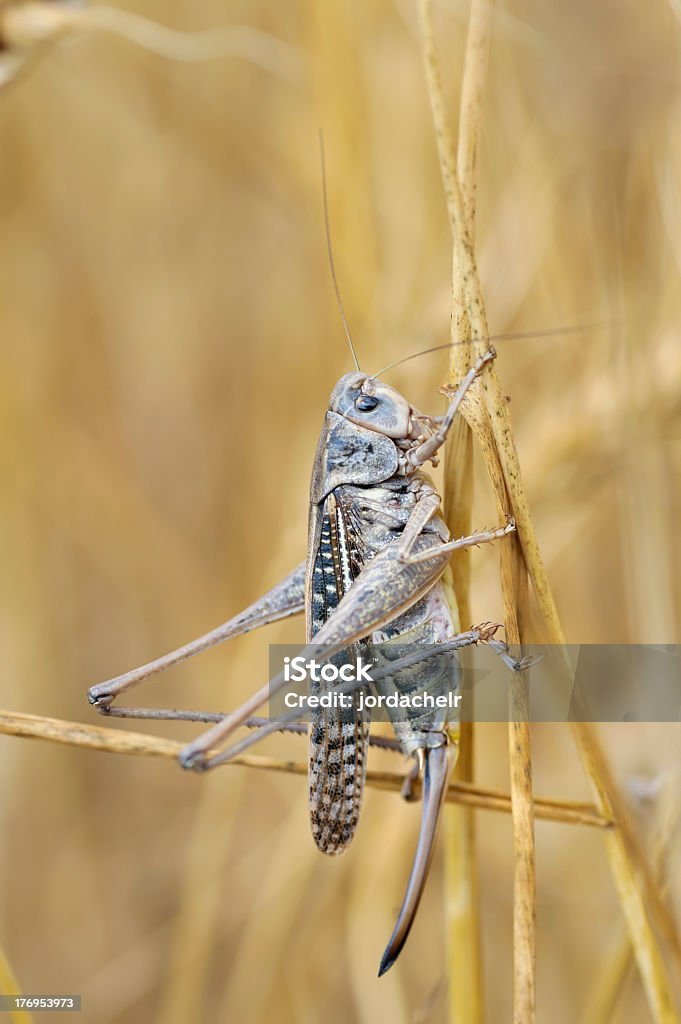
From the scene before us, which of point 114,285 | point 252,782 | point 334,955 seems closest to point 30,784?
point 252,782

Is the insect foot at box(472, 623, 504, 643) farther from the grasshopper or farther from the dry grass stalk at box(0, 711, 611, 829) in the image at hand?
the dry grass stalk at box(0, 711, 611, 829)

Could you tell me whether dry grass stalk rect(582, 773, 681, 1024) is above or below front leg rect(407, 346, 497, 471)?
below

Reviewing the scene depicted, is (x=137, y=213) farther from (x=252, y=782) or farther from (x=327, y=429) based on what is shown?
(x=252, y=782)

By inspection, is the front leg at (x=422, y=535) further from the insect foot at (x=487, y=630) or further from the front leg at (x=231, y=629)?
the front leg at (x=231, y=629)

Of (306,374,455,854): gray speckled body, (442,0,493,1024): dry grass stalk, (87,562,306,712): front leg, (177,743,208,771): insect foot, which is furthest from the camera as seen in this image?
(87,562,306,712): front leg

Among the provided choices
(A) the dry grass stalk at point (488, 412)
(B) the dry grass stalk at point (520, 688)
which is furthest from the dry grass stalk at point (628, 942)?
(A) the dry grass stalk at point (488, 412)

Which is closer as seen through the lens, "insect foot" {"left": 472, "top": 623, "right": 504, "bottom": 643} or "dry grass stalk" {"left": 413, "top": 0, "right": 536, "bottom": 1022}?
"dry grass stalk" {"left": 413, "top": 0, "right": 536, "bottom": 1022}

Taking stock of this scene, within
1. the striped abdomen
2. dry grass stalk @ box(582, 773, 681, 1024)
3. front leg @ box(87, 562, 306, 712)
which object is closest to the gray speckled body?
the striped abdomen
